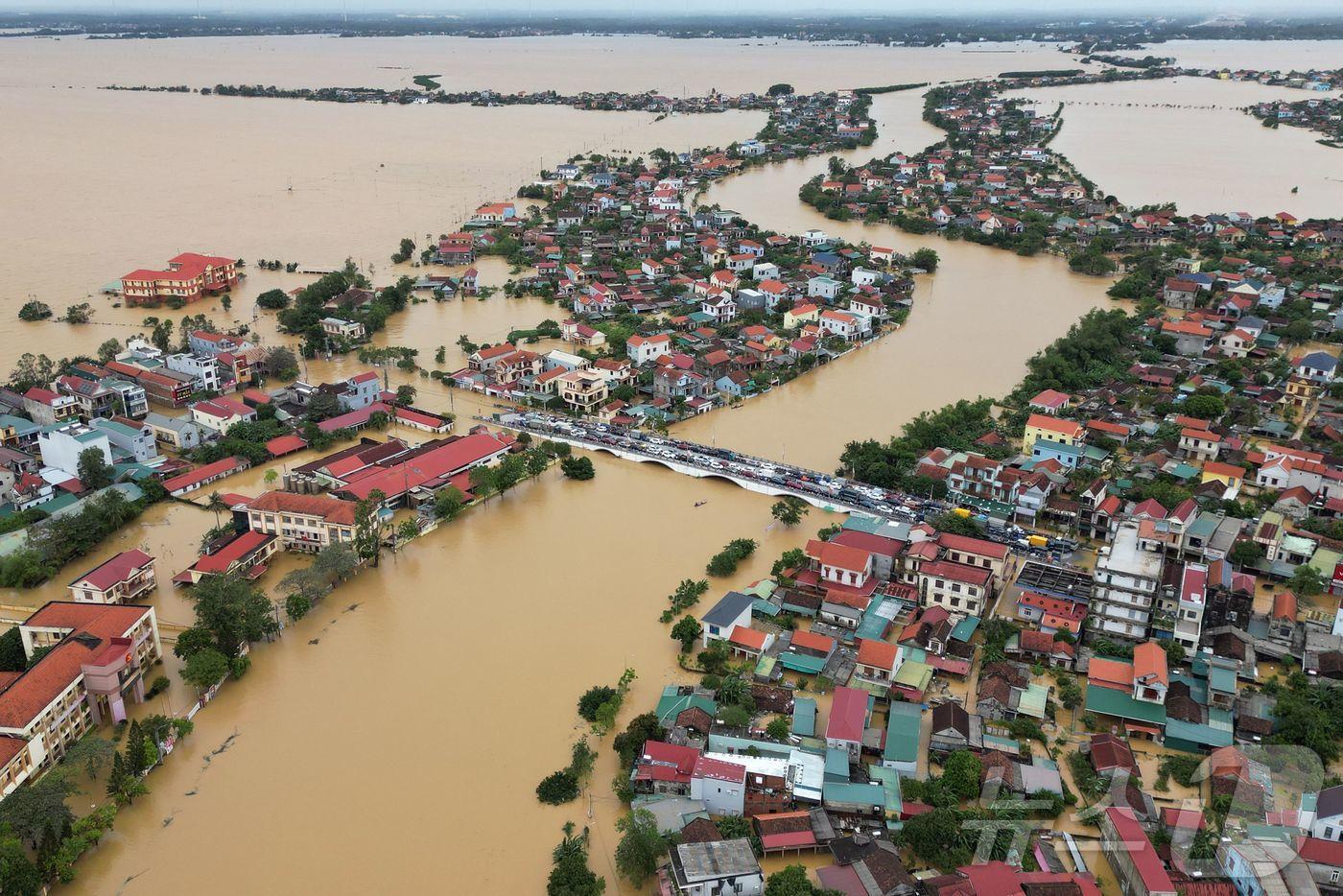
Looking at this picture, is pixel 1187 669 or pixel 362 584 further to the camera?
pixel 362 584

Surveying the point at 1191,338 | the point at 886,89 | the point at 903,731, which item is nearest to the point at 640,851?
the point at 903,731

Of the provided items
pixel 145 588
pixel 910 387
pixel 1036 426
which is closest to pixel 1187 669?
pixel 1036 426

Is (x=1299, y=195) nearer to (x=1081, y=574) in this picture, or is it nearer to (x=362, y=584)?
(x=1081, y=574)

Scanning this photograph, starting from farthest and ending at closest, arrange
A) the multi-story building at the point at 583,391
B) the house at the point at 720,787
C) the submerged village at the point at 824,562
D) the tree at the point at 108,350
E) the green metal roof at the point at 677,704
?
the tree at the point at 108,350
the multi-story building at the point at 583,391
the green metal roof at the point at 677,704
the house at the point at 720,787
the submerged village at the point at 824,562

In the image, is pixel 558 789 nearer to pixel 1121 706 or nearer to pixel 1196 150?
pixel 1121 706

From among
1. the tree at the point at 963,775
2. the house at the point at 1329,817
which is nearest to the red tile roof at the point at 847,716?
the tree at the point at 963,775

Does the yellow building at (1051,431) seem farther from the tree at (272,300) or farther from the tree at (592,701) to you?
the tree at (272,300)
